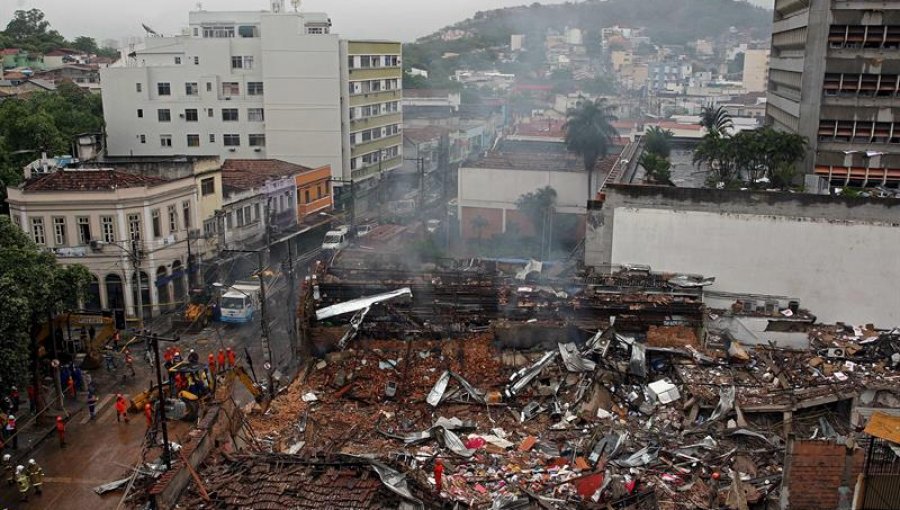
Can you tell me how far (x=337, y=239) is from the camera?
29.3 m

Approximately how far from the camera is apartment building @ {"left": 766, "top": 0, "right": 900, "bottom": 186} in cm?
2078

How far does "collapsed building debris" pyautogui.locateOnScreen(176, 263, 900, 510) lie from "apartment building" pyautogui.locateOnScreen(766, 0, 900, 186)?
22.8 feet

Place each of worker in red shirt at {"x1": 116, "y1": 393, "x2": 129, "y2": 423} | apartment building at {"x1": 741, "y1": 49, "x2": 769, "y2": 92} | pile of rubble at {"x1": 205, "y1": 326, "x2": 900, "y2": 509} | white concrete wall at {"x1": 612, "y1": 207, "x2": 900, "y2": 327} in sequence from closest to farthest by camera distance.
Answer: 1. pile of rubble at {"x1": 205, "y1": 326, "x2": 900, "y2": 509}
2. worker in red shirt at {"x1": 116, "y1": 393, "x2": 129, "y2": 423}
3. white concrete wall at {"x1": 612, "y1": 207, "x2": 900, "y2": 327}
4. apartment building at {"x1": 741, "y1": 49, "x2": 769, "y2": 92}

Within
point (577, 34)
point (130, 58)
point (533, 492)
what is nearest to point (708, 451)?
point (533, 492)

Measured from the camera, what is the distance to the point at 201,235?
24859 millimetres

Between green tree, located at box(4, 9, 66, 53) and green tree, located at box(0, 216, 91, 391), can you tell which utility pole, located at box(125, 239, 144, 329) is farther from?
green tree, located at box(4, 9, 66, 53)

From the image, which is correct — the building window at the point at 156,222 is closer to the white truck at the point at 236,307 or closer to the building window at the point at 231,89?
the white truck at the point at 236,307

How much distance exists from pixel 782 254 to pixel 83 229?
1831 centimetres

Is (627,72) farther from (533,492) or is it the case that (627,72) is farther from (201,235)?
(533,492)

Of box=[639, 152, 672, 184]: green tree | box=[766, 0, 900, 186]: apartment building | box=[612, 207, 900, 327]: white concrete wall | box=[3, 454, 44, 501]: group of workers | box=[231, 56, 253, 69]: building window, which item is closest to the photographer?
box=[3, 454, 44, 501]: group of workers

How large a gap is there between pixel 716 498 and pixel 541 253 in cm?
1759

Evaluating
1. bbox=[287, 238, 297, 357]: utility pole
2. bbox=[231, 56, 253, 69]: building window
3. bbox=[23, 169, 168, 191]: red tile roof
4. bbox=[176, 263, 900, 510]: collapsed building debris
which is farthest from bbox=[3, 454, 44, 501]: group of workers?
bbox=[231, 56, 253, 69]: building window

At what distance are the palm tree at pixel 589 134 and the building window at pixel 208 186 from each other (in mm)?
13171

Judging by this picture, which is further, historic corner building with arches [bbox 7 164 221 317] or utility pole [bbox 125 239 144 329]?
utility pole [bbox 125 239 144 329]
